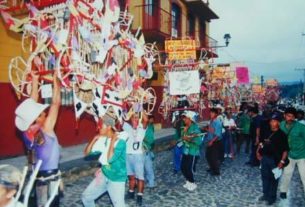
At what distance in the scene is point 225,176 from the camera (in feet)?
34.9

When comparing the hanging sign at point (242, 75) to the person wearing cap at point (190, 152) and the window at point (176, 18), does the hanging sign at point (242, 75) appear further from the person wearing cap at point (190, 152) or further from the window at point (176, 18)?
the person wearing cap at point (190, 152)

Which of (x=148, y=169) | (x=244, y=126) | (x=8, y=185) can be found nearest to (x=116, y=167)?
(x=8, y=185)

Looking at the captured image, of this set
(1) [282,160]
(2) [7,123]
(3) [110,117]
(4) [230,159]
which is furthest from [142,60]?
(4) [230,159]

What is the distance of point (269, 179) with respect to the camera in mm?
7941

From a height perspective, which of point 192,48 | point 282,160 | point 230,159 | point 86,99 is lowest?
point 230,159

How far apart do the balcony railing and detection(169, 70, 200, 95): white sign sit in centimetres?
968

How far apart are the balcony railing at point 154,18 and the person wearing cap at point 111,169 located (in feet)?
49.3

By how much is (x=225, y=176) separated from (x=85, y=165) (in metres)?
3.65

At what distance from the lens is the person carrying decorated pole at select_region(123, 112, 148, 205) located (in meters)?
7.77

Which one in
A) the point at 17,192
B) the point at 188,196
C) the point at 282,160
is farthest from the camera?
the point at 188,196

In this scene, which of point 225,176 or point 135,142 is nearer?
point 135,142

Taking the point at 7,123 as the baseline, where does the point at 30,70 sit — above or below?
above

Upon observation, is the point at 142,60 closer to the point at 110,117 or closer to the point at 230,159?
the point at 110,117

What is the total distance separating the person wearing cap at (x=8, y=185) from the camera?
9.31ft
